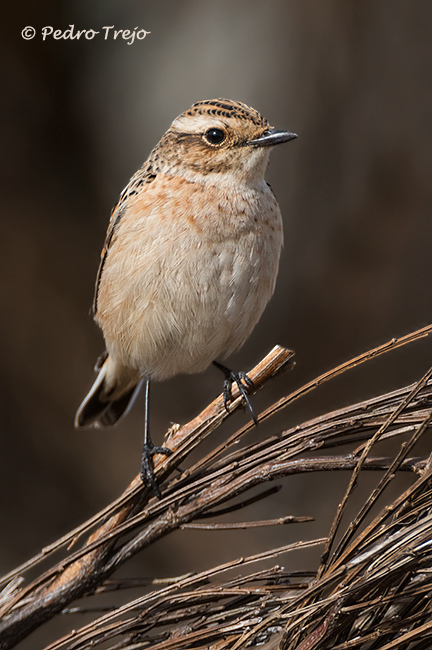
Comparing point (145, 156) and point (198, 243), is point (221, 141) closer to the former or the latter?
point (198, 243)

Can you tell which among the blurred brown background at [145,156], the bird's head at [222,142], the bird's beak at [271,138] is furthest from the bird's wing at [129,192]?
the blurred brown background at [145,156]

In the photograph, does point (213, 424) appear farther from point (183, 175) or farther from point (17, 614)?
point (183, 175)

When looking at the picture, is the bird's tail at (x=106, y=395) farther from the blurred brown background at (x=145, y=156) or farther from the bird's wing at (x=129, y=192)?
the blurred brown background at (x=145, y=156)

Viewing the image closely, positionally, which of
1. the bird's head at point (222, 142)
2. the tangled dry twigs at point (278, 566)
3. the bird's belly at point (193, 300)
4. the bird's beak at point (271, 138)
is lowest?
the tangled dry twigs at point (278, 566)

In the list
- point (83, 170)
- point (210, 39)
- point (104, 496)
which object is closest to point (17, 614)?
point (104, 496)

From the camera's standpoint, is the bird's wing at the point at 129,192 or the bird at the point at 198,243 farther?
the bird's wing at the point at 129,192

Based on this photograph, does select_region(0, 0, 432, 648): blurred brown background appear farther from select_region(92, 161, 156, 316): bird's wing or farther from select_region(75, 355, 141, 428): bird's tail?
select_region(92, 161, 156, 316): bird's wing

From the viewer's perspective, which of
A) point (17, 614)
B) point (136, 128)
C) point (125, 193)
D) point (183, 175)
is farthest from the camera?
point (136, 128)

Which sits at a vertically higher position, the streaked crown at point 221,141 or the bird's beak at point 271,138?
the streaked crown at point 221,141
